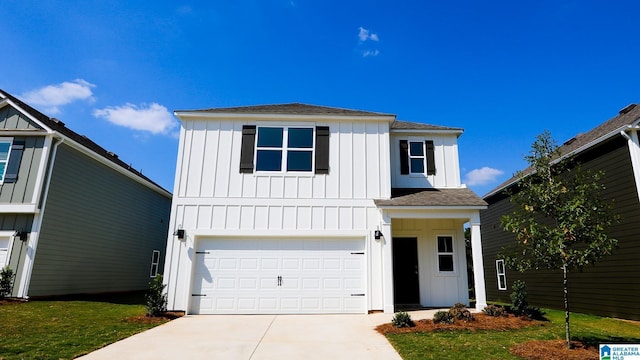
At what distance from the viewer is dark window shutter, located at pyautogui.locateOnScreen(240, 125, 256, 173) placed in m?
10.4

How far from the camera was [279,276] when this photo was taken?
31.9ft

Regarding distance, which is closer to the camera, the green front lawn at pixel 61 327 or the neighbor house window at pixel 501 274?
the green front lawn at pixel 61 327

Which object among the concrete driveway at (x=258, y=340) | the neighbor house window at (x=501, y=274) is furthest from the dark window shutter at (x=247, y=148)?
the neighbor house window at (x=501, y=274)

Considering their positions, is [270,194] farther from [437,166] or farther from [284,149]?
[437,166]

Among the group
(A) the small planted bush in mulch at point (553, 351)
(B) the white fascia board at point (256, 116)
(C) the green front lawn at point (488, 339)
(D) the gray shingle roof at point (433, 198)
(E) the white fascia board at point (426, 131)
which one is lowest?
(C) the green front lawn at point (488, 339)

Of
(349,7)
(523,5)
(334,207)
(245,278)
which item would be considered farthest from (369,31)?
(245,278)

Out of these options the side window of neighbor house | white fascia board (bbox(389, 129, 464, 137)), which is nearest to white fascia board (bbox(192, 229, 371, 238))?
white fascia board (bbox(389, 129, 464, 137))

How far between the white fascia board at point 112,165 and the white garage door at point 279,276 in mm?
6725

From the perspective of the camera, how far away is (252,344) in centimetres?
595

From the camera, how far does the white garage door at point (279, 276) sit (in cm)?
955

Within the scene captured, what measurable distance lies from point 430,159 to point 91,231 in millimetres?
13469

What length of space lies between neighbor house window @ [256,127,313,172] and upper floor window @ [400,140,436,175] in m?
3.48

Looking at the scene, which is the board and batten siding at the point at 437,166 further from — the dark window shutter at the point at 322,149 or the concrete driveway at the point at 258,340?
the concrete driveway at the point at 258,340

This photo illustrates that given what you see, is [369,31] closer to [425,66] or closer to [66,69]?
[425,66]
